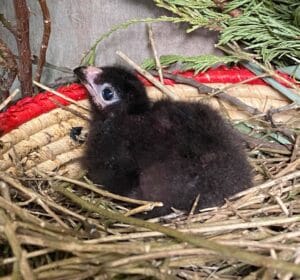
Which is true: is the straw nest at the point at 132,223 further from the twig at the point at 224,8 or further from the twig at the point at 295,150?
the twig at the point at 224,8

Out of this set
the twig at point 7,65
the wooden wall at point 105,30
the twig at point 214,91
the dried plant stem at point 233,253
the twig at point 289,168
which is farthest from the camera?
the wooden wall at point 105,30

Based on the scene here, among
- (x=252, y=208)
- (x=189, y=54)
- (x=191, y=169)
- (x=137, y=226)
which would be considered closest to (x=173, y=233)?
(x=137, y=226)

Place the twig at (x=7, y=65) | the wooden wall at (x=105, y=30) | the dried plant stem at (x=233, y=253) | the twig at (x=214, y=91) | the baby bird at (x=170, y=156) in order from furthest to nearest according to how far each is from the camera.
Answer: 1. the wooden wall at (x=105, y=30)
2. the twig at (x=214, y=91)
3. the twig at (x=7, y=65)
4. the baby bird at (x=170, y=156)
5. the dried plant stem at (x=233, y=253)

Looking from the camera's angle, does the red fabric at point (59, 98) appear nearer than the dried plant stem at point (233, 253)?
No

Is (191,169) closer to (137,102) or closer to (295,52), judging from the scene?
(137,102)

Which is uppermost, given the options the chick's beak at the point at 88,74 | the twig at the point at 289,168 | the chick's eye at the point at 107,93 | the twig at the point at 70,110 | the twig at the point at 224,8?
the twig at the point at 224,8

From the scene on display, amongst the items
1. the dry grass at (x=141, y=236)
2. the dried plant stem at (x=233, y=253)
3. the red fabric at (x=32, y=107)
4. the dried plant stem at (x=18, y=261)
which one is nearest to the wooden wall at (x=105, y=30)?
the red fabric at (x=32, y=107)

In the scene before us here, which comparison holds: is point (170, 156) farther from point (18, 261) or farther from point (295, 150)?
point (18, 261)
